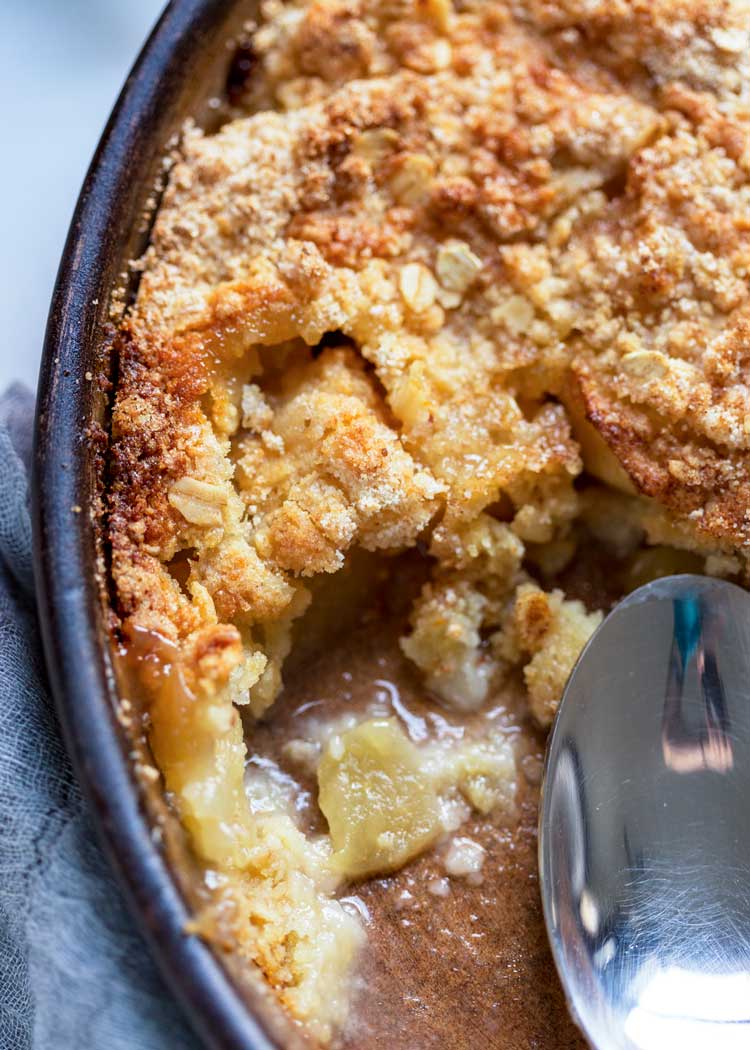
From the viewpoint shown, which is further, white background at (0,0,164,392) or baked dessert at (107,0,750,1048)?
white background at (0,0,164,392)

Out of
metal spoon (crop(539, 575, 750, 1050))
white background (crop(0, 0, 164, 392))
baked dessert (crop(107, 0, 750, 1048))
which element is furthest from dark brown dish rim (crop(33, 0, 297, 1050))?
white background (crop(0, 0, 164, 392))

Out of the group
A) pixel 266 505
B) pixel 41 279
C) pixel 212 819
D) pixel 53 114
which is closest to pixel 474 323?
pixel 266 505

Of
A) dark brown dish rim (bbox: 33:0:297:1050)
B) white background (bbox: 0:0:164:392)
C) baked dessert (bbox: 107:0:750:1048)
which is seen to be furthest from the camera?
white background (bbox: 0:0:164:392)

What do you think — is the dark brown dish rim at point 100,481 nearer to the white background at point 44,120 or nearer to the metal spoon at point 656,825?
the metal spoon at point 656,825

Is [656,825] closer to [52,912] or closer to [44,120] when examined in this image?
[52,912]

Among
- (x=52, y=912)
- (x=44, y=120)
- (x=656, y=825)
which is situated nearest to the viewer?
(x=52, y=912)

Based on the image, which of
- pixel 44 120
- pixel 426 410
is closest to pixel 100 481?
pixel 426 410

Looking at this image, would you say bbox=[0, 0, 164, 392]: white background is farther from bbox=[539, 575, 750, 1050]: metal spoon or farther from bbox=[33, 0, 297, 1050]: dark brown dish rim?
bbox=[539, 575, 750, 1050]: metal spoon
